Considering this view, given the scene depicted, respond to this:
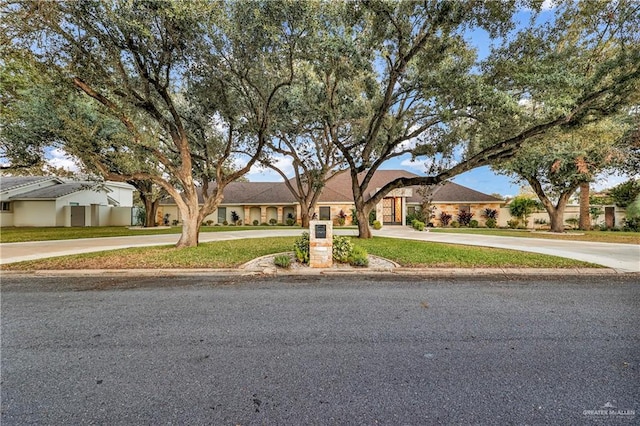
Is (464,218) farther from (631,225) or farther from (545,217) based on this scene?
(631,225)

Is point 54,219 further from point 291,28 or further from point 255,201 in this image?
point 291,28

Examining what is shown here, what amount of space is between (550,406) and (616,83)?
423 inches

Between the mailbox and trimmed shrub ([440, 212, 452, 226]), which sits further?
trimmed shrub ([440, 212, 452, 226])

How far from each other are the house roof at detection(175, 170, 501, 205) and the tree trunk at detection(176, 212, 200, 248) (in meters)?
17.0

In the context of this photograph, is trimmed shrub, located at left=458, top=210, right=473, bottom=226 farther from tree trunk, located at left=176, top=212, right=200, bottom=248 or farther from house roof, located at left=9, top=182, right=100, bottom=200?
house roof, located at left=9, top=182, right=100, bottom=200

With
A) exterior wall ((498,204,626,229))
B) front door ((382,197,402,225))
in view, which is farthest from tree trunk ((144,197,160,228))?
exterior wall ((498,204,626,229))

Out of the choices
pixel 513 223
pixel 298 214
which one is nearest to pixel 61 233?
pixel 298 214

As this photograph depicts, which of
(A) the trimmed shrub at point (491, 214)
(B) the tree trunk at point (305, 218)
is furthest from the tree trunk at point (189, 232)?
(A) the trimmed shrub at point (491, 214)

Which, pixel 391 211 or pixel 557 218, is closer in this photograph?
pixel 557 218

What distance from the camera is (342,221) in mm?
26391

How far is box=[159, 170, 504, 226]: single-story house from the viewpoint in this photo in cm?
2648

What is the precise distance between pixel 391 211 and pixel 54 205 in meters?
29.2

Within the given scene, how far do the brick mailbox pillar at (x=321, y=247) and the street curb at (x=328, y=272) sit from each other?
266 millimetres

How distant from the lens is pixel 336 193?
28.3 meters
